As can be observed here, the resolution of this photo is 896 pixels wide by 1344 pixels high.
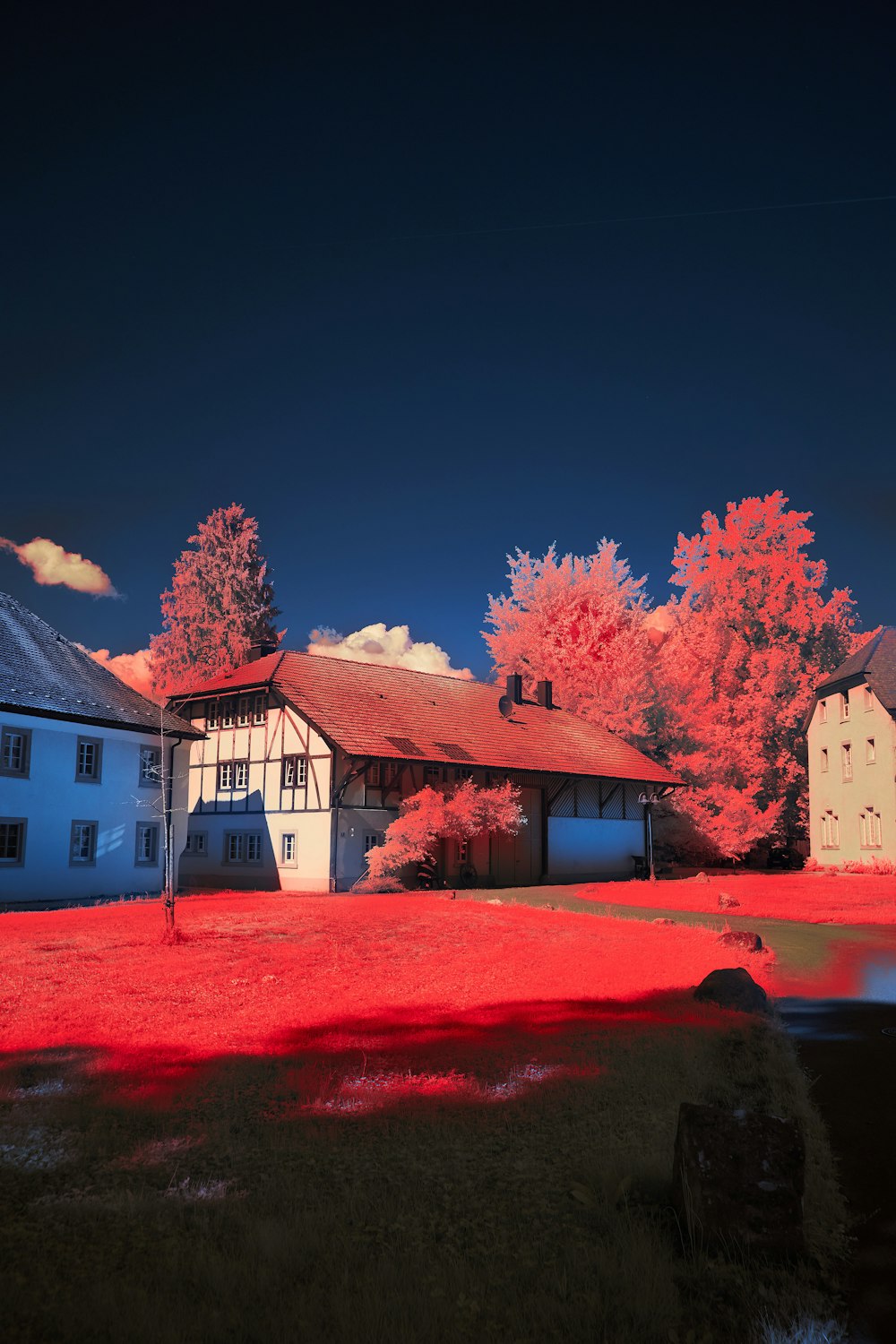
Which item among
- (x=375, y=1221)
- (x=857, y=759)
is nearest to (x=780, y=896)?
(x=857, y=759)

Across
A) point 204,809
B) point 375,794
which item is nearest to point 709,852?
point 375,794

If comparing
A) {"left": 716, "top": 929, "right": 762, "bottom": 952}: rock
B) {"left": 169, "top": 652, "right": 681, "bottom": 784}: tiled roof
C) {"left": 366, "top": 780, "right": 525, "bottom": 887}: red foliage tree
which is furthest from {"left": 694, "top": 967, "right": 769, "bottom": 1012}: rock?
{"left": 169, "top": 652, "right": 681, "bottom": 784}: tiled roof

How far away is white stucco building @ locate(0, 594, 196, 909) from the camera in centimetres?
2589

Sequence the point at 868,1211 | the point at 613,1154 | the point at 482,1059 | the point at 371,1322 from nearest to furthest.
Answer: the point at 371,1322 < the point at 868,1211 < the point at 613,1154 < the point at 482,1059

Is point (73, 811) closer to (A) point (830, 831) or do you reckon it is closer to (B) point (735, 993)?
(B) point (735, 993)

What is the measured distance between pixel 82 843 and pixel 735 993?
72.9 ft

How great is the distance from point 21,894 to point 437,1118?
73.4 ft

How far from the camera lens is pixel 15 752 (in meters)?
26.0

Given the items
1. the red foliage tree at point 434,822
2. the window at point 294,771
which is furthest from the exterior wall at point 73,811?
the red foliage tree at point 434,822

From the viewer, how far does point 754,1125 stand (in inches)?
198

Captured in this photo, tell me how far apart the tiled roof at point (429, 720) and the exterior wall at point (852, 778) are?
8.43 meters

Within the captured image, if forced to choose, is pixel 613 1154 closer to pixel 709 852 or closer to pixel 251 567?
pixel 709 852

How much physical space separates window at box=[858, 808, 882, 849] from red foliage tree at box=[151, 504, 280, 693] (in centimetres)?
3497

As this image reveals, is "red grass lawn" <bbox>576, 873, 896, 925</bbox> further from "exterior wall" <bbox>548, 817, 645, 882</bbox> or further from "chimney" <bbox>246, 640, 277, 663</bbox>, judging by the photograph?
"chimney" <bbox>246, 640, 277, 663</bbox>
